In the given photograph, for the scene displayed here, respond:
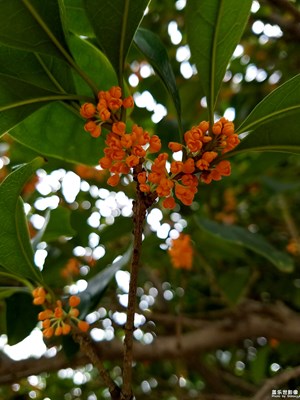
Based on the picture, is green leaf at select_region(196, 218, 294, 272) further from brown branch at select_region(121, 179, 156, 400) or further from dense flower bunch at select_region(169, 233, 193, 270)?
→ brown branch at select_region(121, 179, 156, 400)

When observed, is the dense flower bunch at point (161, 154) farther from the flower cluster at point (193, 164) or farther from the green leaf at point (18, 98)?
the green leaf at point (18, 98)

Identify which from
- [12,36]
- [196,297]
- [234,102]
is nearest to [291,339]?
[196,297]

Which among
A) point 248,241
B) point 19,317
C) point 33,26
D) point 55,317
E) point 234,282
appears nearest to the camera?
point 33,26

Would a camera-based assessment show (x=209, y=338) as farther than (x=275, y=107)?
Yes

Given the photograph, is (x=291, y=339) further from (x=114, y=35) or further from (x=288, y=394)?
(x=114, y=35)

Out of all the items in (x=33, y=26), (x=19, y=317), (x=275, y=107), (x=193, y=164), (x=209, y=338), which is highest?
(x=33, y=26)

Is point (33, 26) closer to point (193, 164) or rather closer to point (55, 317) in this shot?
point (193, 164)

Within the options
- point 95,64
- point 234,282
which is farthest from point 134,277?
point 234,282
